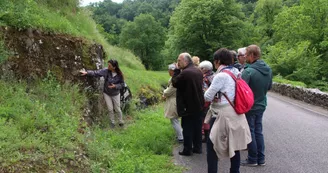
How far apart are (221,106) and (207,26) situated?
43.5m

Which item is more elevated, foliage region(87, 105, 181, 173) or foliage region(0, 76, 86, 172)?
foliage region(0, 76, 86, 172)

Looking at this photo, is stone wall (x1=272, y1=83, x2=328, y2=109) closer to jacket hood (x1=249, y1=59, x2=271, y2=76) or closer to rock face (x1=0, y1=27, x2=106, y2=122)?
jacket hood (x1=249, y1=59, x2=271, y2=76)

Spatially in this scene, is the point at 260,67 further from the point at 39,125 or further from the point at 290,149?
the point at 39,125

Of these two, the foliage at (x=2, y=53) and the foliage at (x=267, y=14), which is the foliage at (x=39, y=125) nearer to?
the foliage at (x=2, y=53)

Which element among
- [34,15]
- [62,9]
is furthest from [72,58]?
[62,9]

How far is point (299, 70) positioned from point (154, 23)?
48.2 m

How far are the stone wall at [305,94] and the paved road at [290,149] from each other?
7.90ft

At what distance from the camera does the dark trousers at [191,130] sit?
21.4 feet

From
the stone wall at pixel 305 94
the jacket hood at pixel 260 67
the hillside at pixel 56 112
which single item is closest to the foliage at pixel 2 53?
the hillside at pixel 56 112

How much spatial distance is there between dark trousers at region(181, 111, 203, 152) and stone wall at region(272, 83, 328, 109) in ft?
29.1

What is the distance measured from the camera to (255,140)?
19.3 ft

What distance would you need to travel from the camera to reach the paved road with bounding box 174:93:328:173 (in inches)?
227

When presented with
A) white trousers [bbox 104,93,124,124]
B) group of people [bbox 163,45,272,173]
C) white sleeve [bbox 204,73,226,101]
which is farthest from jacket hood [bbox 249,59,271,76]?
white trousers [bbox 104,93,124,124]

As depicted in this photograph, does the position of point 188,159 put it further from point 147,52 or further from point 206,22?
point 147,52
